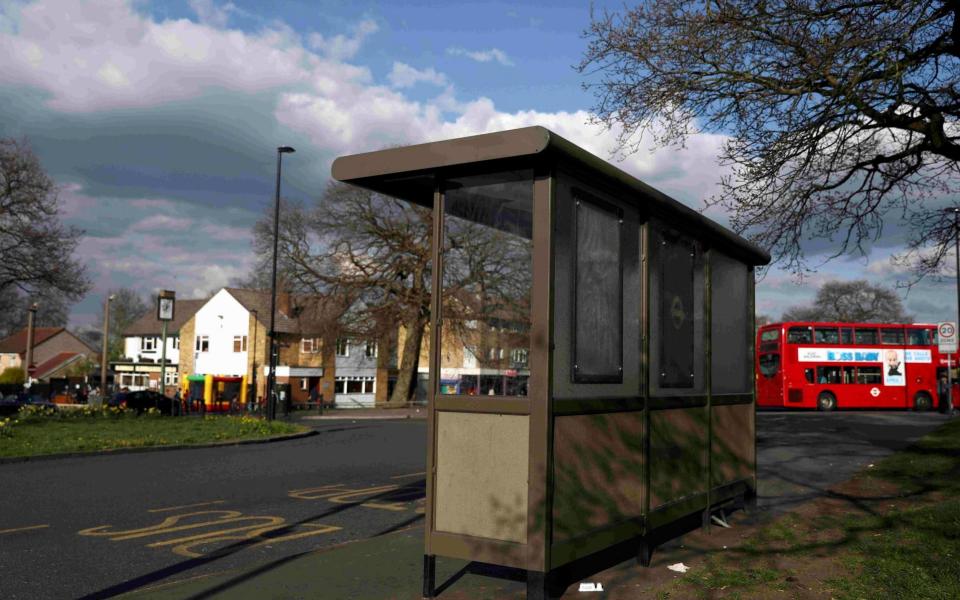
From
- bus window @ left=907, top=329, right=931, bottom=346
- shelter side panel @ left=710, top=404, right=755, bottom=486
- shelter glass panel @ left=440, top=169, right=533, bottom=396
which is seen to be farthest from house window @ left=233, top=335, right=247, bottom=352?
shelter glass panel @ left=440, top=169, right=533, bottom=396

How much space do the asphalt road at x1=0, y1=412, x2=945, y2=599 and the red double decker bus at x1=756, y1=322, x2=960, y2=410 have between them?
16.5 m

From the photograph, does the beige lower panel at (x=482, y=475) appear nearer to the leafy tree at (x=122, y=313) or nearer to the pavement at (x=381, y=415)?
the pavement at (x=381, y=415)

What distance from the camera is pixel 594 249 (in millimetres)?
5617

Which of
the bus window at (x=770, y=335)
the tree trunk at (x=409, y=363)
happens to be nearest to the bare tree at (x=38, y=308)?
the tree trunk at (x=409, y=363)

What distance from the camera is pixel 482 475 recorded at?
517cm

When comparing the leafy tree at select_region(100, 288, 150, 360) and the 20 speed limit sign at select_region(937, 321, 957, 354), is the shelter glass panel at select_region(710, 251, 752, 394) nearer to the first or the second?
the 20 speed limit sign at select_region(937, 321, 957, 354)

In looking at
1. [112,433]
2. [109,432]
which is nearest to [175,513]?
[112,433]

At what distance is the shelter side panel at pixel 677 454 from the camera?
6.47 meters

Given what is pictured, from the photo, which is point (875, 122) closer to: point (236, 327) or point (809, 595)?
point (809, 595)

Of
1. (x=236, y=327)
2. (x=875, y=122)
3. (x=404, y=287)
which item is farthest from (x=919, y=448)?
(x=236, y=327)

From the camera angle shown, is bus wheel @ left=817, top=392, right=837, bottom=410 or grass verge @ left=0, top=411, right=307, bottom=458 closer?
grass verge @ left=0, top=411, right=307, bottom=458

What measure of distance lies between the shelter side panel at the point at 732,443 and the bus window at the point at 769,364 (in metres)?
28.8

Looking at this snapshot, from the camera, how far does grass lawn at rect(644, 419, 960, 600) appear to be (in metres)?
5.18

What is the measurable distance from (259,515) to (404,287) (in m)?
33.3
